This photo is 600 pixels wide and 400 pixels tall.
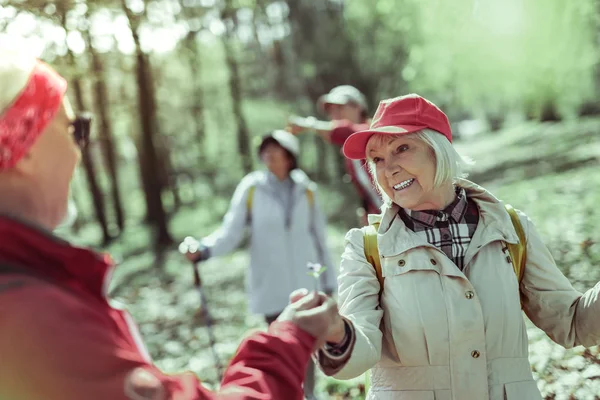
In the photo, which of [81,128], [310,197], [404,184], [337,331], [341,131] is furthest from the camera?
[341,131]

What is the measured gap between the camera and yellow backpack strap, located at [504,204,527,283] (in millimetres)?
2500

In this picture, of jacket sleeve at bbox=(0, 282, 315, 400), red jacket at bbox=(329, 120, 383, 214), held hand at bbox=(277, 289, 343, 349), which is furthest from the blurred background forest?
held hand at bbox=(277, 289, 343, 349)

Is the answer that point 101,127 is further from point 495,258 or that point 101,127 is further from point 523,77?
point 495,258

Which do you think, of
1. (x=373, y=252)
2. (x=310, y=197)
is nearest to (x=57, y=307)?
(x=373, y=252)

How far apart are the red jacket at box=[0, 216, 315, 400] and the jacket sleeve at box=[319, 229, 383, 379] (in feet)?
2.37

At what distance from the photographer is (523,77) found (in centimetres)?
2047

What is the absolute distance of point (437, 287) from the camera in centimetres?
239

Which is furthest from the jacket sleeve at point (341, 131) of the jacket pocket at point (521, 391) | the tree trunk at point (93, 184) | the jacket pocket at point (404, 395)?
the tree trunk at point (93, 184)

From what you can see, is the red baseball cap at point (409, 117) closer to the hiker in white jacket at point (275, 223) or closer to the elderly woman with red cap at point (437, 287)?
the elderly woman with red cap at point (437, 287)

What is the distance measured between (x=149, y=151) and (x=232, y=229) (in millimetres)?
12458

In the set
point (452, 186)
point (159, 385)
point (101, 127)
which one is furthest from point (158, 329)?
point (101, 127)

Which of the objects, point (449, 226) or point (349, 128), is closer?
point (449, 226)

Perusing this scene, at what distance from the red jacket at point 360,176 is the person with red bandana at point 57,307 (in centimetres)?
429

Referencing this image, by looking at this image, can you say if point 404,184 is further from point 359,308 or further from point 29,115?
point 29,115
